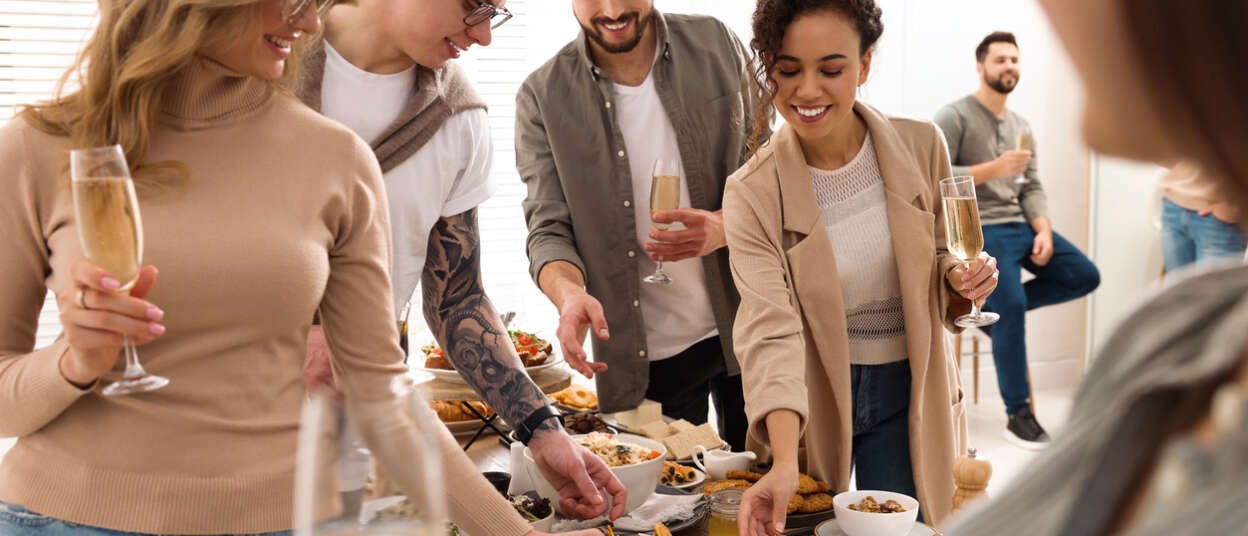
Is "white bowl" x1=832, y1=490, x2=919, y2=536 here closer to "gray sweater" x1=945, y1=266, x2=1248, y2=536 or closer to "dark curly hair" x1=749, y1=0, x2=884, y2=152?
"dark curly hair" x1=749, y1=0, x2=884, y2=152

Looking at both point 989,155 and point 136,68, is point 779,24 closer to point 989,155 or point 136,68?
point 136,68

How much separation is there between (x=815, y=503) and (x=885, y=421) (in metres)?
0.51

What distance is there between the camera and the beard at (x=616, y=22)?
261 centimetres

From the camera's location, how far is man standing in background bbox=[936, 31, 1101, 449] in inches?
209

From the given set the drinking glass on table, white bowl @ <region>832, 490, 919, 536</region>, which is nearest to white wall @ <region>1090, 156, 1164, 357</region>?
white bowl @ <region>832, 490, 919, 536</region>

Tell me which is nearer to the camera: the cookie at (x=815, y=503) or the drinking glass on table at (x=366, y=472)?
the drinking glass on table at (x=366, y=472)

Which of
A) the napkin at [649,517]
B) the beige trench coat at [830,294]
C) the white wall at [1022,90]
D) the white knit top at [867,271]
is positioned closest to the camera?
the napkin at [649,517]

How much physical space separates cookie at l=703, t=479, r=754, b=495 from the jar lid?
4 cm

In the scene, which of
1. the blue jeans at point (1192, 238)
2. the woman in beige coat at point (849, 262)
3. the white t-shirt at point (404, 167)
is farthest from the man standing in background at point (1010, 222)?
the white t-shirt at point (404, 167)

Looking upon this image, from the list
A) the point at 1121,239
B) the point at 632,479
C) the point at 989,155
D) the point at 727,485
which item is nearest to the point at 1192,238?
the point at 1121,239

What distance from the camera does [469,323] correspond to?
184 centimetres

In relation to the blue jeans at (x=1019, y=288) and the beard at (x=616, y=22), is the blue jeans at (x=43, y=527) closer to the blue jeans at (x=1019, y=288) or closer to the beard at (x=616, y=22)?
the beard at (x=616, y=22)

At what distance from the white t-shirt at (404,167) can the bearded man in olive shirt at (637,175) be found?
709mm

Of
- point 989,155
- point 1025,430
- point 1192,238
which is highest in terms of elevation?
point 989,155
